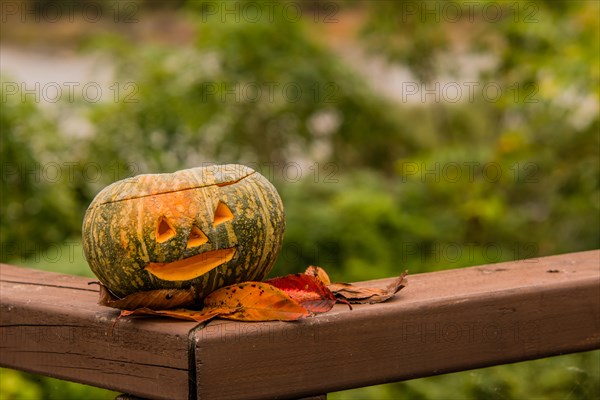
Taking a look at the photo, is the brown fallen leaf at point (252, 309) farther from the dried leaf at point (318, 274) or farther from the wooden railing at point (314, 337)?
the dried leaf at point (318, 274)

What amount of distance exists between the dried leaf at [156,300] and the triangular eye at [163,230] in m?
0.08

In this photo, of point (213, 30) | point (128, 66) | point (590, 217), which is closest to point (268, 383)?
point (590, 217)

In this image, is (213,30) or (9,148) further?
(213,30)

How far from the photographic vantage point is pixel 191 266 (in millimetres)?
1213

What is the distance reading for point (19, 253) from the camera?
3.42m

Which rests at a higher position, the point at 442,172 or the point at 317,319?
the point at 317,319

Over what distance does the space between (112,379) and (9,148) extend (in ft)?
7.92

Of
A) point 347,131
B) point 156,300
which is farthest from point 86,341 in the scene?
point 347,131

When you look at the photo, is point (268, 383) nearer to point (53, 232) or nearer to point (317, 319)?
point (317, 319)

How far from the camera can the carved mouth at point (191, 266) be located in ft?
3.93

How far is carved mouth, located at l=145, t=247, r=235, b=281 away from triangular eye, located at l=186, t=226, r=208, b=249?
0.02 meters

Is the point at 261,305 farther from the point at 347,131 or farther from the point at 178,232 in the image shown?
the point at 347,131

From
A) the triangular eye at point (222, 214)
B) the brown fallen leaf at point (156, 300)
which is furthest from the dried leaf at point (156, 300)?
the triangular eye at point (222, 214)

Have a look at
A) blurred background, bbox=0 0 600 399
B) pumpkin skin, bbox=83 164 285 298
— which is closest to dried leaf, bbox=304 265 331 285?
pumpkin skin, bbox=83 164 285 298
